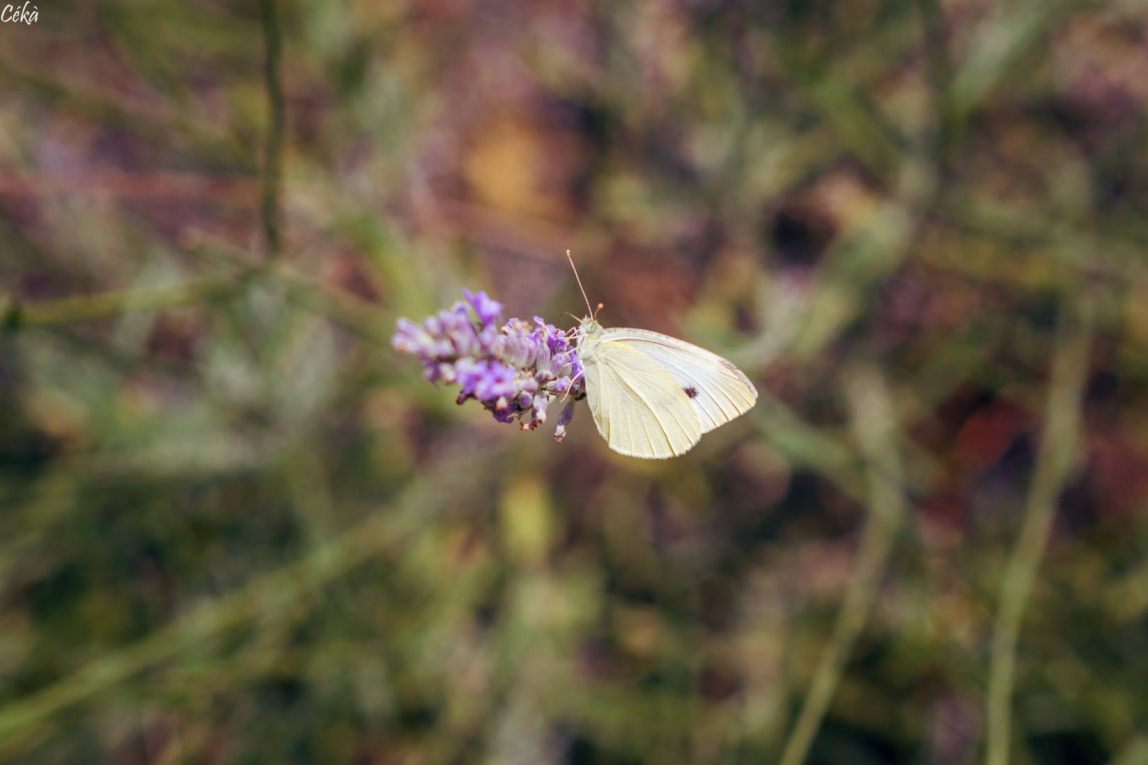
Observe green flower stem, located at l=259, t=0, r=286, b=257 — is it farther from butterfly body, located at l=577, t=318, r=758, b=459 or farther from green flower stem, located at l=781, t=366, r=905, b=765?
green flower stem, located at l=781, t=366, r=905, b=765

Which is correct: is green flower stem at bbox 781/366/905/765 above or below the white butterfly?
above

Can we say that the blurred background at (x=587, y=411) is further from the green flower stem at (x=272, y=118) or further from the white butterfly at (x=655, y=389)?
the white butterfly at (x=655, y=389)

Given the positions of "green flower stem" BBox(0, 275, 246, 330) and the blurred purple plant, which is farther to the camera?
"green flower stem" BBox(0, 275, 246, 330)

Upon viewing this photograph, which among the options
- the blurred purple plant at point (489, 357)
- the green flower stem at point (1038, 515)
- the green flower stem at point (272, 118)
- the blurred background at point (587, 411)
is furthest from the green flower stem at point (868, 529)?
the green flower stem at point (272, 118)

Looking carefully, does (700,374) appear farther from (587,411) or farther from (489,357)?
(587,411)

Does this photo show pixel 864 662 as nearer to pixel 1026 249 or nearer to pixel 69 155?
pixel 1026 249

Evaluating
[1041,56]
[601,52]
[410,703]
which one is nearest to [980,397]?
[1041,56]

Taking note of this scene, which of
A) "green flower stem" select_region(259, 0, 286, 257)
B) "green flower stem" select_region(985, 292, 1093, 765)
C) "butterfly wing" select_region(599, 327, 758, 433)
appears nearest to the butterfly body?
"butterfly wing" select_region(599, 327, 758, 433)
